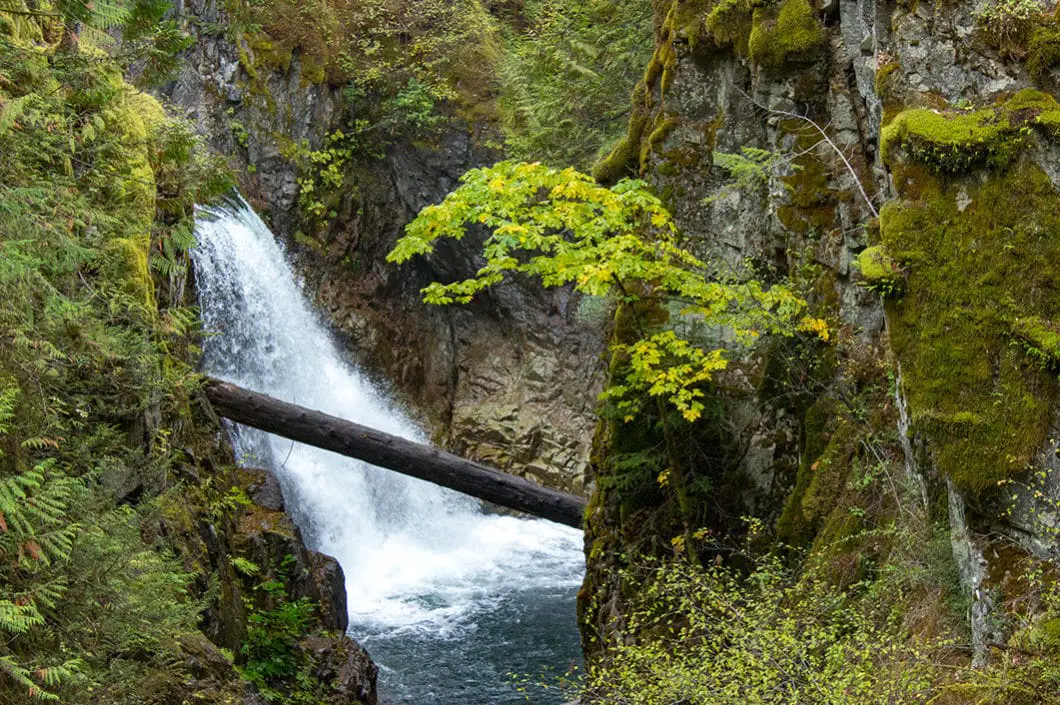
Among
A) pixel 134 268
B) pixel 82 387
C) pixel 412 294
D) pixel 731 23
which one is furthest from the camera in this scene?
pixel 412 294

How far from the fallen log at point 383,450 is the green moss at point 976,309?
5.97 metres

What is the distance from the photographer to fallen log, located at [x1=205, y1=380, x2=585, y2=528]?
32.8ft

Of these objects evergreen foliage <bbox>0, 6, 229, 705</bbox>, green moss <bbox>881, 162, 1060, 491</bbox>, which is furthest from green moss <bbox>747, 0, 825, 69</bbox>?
evergreen foliage <bbox>0, 6, 229, 705</bbox>

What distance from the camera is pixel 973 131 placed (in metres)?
5.09

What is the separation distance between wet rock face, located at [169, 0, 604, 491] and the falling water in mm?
932

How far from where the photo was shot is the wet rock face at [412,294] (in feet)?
59.2

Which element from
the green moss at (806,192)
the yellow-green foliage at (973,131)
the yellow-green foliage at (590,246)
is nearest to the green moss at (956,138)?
the yellow-green foliage at (973,131)

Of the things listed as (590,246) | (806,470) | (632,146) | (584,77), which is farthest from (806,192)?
(584,77)

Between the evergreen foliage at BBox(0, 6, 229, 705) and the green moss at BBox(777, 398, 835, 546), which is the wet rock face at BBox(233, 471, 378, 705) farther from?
the green moss at BBox(777, 398, 835, 546)

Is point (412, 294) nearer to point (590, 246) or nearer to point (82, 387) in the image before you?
point (590, 246)

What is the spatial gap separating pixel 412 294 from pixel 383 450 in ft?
30.8

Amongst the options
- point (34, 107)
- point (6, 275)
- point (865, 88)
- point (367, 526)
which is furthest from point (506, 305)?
point (6, 275)

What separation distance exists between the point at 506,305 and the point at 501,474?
832 centimetres

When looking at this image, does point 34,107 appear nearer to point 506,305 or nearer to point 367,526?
point 367,526
